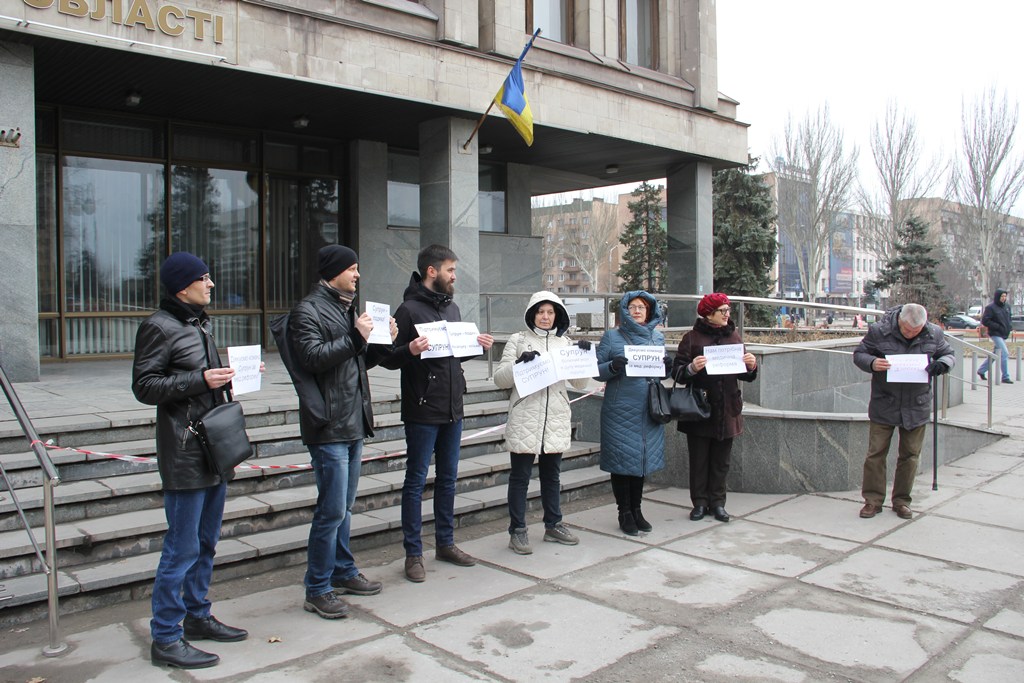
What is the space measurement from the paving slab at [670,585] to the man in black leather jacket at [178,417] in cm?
235

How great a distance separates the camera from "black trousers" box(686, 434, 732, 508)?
268 inches

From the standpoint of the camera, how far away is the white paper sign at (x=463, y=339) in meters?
5.30

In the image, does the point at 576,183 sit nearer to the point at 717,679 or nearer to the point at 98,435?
the point at 98,435

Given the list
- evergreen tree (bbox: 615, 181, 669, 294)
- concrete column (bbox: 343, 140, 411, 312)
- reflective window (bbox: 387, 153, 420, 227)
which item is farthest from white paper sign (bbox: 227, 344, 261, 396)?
evergreen tree (bbox: 615, 181, 669, 294)

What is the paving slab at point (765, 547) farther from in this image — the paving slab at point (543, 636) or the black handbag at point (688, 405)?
the paving slab at point (543, 636)

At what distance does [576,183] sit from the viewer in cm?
1972

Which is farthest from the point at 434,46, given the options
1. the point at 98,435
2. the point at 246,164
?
the point at 98,435

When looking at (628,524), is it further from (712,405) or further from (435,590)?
(435,590)

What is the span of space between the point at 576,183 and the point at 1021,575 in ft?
50.5

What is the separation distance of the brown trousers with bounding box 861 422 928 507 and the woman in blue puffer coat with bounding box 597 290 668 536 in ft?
6.46

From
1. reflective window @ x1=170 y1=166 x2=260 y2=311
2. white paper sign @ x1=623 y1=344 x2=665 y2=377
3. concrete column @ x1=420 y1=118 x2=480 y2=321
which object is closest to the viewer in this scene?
white paper sign @ x1=623 y1=344 x2=665 y2=377

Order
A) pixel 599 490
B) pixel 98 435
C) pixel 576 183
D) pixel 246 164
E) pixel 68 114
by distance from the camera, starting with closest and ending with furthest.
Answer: pixel 98 435 < pixel 599 490 < pixel 68 114 < pixel 246 164 < pixel 576 183

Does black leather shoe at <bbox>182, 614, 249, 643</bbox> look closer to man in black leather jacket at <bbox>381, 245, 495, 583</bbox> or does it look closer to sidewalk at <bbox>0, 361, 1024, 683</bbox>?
sidewalk at <bbox>0, 361, 1024, 683</bbox>

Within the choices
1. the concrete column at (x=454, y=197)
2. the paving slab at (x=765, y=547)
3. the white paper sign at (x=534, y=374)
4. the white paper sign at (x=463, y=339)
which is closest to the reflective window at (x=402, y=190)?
the concrete column at (x=454, y=197)
